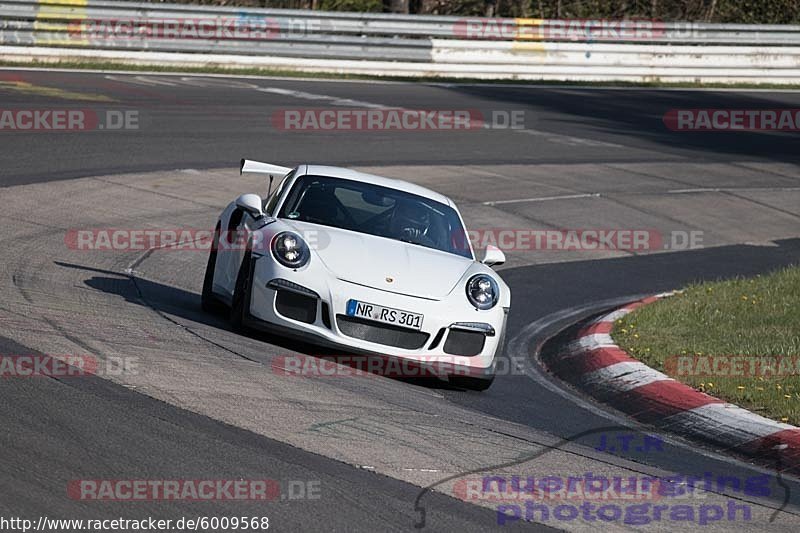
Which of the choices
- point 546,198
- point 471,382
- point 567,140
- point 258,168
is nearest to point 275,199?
point 258,168

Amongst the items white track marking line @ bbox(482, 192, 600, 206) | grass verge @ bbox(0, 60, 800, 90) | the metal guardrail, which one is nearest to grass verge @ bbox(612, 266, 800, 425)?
white track marking line @ bbox(482, 192, 600, 206)

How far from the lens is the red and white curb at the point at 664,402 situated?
646 cm

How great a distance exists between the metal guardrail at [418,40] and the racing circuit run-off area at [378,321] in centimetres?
243

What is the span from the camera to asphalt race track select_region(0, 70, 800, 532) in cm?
488

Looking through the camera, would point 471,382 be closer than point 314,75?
Yes

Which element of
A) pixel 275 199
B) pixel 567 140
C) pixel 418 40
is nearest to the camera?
pixel 275 199

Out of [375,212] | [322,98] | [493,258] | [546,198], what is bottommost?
[546,198]

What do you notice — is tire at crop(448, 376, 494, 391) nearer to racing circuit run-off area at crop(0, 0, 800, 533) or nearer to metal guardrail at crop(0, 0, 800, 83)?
racing circuit run-off area at crop(0, 0, 800, 533)

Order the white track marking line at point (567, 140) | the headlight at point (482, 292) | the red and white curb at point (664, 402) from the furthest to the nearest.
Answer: the white track marking line at point (567, 140) < the headlight at point (482, 292) < the red and white curb at point (664, 402)

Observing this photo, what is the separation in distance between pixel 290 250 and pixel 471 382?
1.37 metres

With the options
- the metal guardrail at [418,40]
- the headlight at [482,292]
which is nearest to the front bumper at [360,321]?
the headlight at [482,292]

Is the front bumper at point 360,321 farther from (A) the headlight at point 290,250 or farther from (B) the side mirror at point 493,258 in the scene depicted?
(B) the side mirror at point 493,258

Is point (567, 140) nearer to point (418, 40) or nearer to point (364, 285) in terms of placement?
point (418, 40)

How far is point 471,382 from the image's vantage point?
24.7 feet
